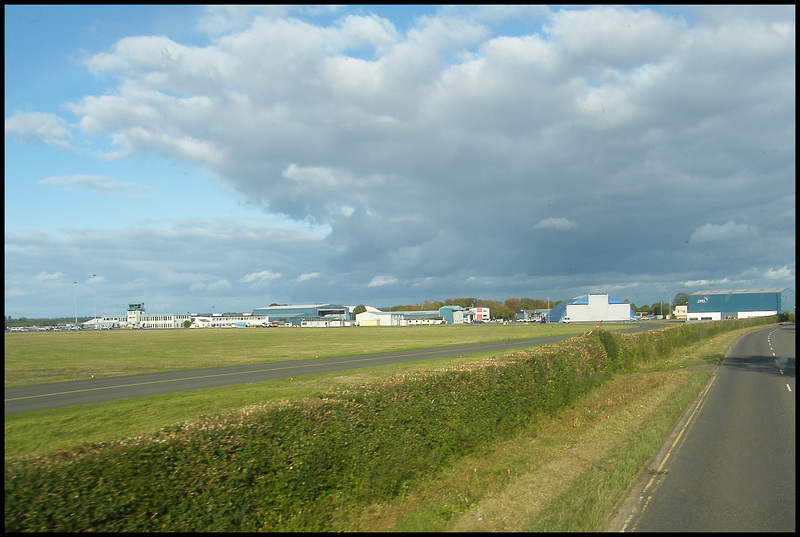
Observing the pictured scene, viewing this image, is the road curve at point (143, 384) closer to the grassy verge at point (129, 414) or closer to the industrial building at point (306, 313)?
the grassy verge at point (129, 414)

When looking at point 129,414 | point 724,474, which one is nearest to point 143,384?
point 129,414

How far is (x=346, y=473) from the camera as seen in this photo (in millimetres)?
7398

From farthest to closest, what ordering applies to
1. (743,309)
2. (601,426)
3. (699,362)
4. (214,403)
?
(743,309), (699,362), (214,403), (601,426)

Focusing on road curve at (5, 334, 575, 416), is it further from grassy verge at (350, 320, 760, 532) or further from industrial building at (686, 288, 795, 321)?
industrial building at (686, 288, 795, 321)

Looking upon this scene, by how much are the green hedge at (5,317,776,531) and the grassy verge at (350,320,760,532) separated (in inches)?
15.2

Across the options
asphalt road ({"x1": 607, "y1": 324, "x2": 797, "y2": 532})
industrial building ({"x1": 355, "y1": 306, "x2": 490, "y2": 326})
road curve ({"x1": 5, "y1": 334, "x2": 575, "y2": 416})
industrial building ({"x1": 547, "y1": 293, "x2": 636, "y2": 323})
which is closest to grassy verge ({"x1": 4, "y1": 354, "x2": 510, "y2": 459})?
road curve ({"x1": 5, "y1": 334, "x2": 575, "y2": 416})

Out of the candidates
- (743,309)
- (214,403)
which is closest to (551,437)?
(214,403)

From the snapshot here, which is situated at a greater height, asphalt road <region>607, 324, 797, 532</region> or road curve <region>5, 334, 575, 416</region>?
asphalt road <region>607, 324, 797, 532</region>

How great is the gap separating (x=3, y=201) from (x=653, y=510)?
974 cm

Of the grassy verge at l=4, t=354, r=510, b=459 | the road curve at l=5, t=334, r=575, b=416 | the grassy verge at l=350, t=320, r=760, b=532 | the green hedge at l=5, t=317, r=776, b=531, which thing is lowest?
the road curve at l=5, t=334, r=575, b=416

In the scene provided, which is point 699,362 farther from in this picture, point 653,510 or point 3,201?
point 3,201

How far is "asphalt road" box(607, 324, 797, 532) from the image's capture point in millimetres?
7375

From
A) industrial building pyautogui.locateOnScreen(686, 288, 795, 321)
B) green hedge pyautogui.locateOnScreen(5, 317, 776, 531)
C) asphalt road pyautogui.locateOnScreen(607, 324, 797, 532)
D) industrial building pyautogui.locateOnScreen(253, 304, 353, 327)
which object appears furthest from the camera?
industrial building pyautogui.locateOnScreen(253, 304, 353, 327)

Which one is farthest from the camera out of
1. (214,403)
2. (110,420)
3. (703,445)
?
(214,403)
